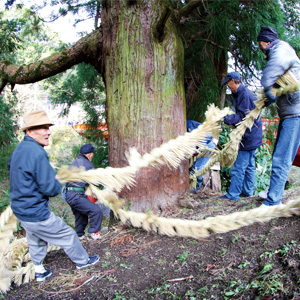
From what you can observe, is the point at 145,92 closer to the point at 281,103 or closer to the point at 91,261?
the point at 281,103

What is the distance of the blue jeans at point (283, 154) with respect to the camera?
274cm

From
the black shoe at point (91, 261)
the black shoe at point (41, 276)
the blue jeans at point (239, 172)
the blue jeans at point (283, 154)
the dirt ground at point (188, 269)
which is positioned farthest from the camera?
the blue jeans at point (239, 172)

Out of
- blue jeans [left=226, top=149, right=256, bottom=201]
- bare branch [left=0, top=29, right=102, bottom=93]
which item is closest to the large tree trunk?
bare branch [left=0, top=29, right=102, bottom=93]

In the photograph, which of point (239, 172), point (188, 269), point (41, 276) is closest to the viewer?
point (188, 269)

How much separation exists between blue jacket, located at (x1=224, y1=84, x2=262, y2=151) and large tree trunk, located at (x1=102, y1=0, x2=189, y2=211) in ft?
2.47

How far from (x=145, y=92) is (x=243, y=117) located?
1271 millimetres

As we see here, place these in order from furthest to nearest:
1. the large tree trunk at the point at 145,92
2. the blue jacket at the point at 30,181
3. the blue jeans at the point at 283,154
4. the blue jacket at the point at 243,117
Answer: the blue jacket at the point at 243,117, the large tree trunk at the point at 145,92, the blue jeans at the point at 283,154, the blue jacket at the point at 30,181

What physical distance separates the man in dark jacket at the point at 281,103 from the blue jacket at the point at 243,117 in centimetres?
62

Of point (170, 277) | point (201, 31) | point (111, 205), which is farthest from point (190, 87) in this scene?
point (170, 277)

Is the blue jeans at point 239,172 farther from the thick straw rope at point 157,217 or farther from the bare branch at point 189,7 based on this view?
the bare branch at point 189,7

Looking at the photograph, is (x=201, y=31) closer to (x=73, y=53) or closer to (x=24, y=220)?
(x=73, y=53)

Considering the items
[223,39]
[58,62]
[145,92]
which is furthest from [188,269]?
[223,39]

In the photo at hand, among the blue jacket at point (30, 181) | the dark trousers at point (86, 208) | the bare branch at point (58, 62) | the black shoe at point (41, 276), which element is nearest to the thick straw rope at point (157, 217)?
the black shoe at point (41, 276)

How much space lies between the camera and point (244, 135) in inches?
141
